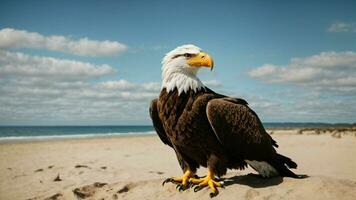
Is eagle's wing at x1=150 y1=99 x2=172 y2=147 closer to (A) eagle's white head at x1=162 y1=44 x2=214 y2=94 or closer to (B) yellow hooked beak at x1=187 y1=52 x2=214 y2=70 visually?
(A) eagle's white head at x1=162 y1=44 x2=214 y2=94

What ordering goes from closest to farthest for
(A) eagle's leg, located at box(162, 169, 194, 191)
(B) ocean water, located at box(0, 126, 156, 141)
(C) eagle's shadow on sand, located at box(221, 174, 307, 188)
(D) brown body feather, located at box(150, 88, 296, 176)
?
(D) brown body feather, located at box(150, 88, 296, 176) → (C) eagle's shadow on sand, located at box(221, 174, 307, 188) → (A) eagle's leg, located at box(162, 169, 194, 191) → (B) ocean water, located at box(0, 126, 156, 141)

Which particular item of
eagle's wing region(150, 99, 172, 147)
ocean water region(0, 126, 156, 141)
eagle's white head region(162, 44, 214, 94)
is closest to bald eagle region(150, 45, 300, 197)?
eagle's white head region(162, 44, 214, 94)

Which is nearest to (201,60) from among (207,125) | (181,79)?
(181,79)

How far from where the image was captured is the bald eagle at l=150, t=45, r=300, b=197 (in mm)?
4910

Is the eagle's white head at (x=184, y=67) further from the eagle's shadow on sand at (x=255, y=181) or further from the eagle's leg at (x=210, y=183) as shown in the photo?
the eagle's shadow on sand at (x=255, y=181)

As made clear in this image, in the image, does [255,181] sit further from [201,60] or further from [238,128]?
[201,60]

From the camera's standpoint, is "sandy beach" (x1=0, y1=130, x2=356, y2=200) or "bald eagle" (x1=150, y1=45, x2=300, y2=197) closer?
"sandy beach" (x1=0, y1=130, x2=356, y2=200)

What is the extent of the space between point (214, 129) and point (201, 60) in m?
1.03

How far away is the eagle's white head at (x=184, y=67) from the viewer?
518 centimetres

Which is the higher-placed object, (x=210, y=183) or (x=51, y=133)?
(x=210, y=183)

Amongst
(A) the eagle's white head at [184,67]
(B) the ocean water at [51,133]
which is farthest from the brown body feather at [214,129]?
(B) the ocean water at [51,133]

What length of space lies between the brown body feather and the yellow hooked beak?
0.38 metres

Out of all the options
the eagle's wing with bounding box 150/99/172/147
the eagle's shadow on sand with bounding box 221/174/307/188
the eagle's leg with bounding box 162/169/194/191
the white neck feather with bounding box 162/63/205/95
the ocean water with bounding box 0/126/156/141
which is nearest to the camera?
the eagle's shadow on sand with bounding box 221/174/307/188

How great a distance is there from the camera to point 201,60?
5215mm
